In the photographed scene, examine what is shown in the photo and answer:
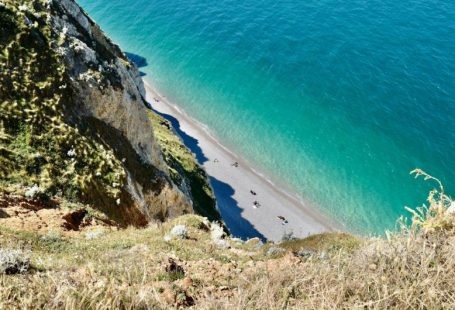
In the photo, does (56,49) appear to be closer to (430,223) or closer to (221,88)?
(430,223)

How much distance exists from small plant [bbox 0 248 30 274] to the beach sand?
48.0m

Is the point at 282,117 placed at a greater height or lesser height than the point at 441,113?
lesser

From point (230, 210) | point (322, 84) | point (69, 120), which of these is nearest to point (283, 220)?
point (230, 210)

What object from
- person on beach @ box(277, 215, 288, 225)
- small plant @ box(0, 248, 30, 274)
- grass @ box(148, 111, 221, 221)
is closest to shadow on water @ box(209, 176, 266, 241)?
person on beach @ box(277, 215, 288, 225)

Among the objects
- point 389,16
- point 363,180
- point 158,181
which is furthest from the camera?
point 389,16

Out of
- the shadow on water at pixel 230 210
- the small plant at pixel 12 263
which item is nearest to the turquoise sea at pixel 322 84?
the shadow on water at pixel 230 210

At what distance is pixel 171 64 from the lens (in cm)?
9975

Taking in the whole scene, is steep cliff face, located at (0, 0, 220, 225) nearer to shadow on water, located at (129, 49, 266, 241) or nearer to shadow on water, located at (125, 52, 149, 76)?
shadow on water, located at (129, 49, 266, 241)

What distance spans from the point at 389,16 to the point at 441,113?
37.5 meters

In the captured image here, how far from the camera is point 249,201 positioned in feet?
225

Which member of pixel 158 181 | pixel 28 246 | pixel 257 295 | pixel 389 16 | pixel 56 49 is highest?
pixel 389 16

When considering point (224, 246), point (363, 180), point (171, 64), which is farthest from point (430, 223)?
point (171, 64)

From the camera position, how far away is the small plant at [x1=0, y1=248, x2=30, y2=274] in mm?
11561

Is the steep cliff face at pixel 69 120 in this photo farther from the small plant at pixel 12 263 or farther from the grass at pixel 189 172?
the grass at pixel 189 172
